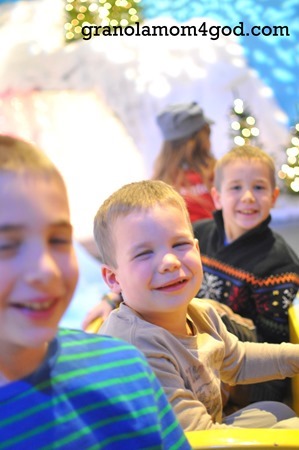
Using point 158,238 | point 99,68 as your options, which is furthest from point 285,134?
point 158,238

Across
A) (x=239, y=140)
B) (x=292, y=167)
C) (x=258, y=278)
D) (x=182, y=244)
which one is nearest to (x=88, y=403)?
(x=182, y=244)

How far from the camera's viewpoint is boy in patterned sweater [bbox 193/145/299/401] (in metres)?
1.52

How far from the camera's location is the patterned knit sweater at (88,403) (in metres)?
0.53

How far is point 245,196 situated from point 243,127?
88.2 inches

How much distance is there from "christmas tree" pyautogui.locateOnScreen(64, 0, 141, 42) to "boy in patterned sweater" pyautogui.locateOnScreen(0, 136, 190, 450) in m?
3.74

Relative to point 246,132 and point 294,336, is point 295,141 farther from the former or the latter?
point 294,336

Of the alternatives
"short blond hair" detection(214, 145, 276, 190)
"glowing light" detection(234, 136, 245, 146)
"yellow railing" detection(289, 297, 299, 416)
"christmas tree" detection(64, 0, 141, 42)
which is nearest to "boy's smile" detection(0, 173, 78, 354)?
"yellow railing" detection(289, 297, 299, 416)

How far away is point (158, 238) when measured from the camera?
3.29 ft

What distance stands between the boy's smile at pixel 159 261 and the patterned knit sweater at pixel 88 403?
0.36m

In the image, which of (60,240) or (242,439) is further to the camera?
(242,439)

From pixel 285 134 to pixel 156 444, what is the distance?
3.65 meters

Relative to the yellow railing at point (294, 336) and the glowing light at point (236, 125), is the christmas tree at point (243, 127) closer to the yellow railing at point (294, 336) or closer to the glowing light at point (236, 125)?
the glowing light at point (236, 125)

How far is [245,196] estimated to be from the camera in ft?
5.41

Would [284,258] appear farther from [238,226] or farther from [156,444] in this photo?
[156,444]
